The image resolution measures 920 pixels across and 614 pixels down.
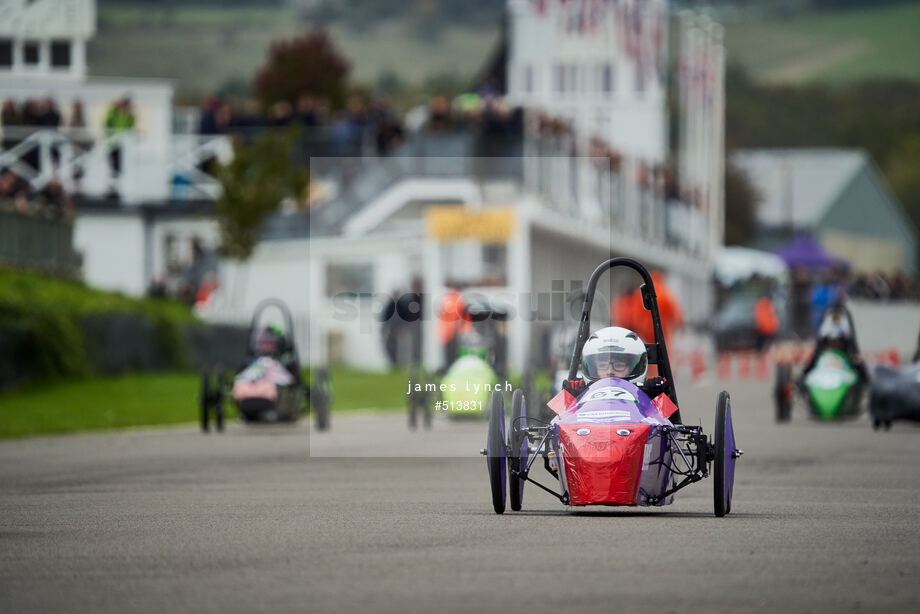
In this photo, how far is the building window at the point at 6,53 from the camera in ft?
160

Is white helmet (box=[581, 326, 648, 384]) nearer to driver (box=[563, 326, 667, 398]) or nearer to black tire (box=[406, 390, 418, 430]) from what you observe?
driver (box=[563, 326, 667, 398])

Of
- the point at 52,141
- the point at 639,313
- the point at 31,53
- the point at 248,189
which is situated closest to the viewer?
the point at 639,313

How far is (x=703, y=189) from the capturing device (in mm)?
61062

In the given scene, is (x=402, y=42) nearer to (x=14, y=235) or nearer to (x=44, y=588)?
(x=14, y=235)

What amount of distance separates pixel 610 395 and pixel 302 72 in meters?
81.0

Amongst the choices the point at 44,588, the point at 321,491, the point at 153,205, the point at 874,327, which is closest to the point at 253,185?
the point at 153,205

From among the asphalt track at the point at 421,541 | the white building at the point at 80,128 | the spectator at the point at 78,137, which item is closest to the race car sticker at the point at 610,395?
the asphalt track at the point at 421,541

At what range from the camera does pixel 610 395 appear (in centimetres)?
1275

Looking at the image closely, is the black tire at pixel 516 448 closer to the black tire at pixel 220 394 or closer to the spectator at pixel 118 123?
the black tire at pixel 220 394

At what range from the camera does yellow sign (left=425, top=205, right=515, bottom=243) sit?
4022 centimetres

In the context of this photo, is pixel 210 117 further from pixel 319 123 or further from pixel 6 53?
pixel 6 53

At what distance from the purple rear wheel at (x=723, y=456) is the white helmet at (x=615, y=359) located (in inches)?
28.3

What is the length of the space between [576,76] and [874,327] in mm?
19964

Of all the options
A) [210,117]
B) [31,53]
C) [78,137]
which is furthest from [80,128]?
[31,53]
